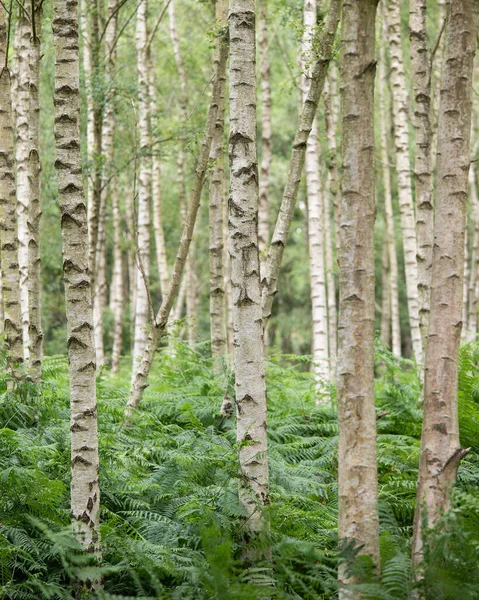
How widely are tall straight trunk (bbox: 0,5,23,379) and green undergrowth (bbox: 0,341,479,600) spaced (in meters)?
0.48

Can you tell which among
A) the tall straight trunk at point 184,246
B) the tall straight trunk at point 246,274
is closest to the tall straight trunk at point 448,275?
the tall straight trunk at point 246,274

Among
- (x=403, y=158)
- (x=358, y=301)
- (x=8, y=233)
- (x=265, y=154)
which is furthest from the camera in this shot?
(x=265, y=154)

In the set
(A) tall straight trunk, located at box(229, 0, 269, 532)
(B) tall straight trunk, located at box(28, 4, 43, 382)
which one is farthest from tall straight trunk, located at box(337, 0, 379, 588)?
(B) tall straight trunk, located at box(28, 4, 43, 382)

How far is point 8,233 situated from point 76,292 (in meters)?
2.56

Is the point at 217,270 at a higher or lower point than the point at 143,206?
lower

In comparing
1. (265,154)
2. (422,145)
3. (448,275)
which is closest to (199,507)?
(448,275)

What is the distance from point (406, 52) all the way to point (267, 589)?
2502 centimetres

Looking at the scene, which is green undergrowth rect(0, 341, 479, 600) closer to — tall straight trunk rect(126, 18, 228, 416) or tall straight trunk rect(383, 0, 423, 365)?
tall straight trunk rect(126, 18, 228, 416)

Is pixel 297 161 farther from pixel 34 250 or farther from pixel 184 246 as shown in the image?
pixel 34 250

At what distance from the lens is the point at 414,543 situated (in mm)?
3389

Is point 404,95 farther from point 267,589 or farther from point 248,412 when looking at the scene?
point 267,589

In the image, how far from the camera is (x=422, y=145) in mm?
7148

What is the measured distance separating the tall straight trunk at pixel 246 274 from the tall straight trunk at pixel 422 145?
10.1 feet

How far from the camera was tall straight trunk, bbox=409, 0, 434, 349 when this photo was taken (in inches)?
274
